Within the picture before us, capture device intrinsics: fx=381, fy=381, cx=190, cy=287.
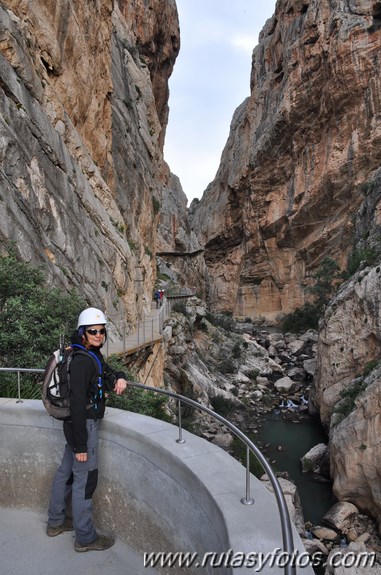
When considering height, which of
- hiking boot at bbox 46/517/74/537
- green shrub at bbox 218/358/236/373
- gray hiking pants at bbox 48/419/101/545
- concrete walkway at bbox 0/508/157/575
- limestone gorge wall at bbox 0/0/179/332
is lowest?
green shrub at bbox 218/358/236/373

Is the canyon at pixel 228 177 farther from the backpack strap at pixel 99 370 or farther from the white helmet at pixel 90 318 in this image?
the backpack strap at pixel 99 370

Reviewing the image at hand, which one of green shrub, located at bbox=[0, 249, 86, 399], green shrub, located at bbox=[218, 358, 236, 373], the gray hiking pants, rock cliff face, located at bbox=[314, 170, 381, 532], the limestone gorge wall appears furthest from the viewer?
green shrub, located at bbox=[218, 358, 236, 373]

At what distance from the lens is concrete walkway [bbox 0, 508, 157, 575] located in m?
2.95

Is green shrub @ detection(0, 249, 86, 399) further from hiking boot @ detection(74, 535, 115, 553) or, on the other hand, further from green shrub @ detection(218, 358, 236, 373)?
green shrub @ detection(218, 358, 236, 373)

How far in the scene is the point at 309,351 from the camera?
118ft

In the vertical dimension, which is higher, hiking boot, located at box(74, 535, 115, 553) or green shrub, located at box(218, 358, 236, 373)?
hiking boot, located at box(74, 535, 115, 553)

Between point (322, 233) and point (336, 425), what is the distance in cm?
3696

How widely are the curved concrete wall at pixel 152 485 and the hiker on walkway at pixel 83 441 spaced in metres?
0.27

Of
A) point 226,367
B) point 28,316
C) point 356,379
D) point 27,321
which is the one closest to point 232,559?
point 27,321

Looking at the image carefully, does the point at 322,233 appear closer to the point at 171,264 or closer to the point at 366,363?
the point at 171,264

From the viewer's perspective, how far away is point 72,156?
534 inches

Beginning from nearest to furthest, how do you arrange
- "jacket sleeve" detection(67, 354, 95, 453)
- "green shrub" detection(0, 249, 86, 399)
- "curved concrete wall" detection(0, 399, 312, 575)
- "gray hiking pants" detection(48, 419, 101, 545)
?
"curved concrete wall" detection(0, 399, 312, 575) → "jacket sleeve" detection(67, 354, 95, 453) → "gray hiking pants" detection(48, 419, 101, 545) → "green shrub" detection(0, 249, 86, 399)

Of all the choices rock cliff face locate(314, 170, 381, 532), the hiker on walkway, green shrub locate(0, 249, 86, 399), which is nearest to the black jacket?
Result: the hiker on walkway

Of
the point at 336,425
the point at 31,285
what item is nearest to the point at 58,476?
the point at 31,285
